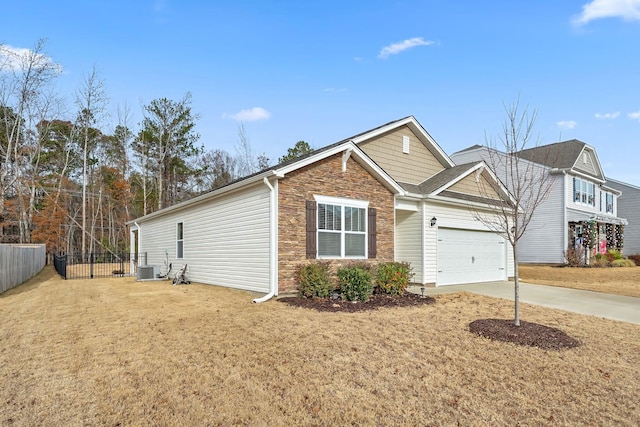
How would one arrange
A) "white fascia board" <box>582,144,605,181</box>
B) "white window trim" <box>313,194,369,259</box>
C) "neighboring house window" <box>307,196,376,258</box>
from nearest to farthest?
"neighboring house window" <box>307,196,376,258</box> → "white window trim" <box>313,194,369,259</box> → "white fascia board" <box>582,144,605,181</box>

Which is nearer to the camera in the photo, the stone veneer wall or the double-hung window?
the stone veneer wall

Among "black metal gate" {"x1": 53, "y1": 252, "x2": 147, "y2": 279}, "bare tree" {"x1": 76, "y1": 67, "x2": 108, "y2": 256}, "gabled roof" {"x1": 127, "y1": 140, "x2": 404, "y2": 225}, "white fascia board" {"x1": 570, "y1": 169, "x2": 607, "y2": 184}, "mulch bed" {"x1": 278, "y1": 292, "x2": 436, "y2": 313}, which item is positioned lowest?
"black metal gate" {"x1": 53, "y1": 252, "x2": 147, "y2": 279}

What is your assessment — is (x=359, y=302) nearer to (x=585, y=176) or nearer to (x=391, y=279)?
(x=391, y=279)

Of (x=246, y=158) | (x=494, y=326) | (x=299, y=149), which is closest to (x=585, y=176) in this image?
(x=299, y=149)

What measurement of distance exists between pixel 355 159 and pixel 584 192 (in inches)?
785

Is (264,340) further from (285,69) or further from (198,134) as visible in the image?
(198,134)

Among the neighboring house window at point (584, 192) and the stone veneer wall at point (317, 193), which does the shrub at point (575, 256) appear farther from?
the stone veneer wall at point (317, 193)

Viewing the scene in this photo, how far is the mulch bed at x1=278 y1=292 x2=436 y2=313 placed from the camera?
8.39m

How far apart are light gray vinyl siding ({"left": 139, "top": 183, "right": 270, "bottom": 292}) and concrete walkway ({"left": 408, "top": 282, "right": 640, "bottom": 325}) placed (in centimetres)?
492

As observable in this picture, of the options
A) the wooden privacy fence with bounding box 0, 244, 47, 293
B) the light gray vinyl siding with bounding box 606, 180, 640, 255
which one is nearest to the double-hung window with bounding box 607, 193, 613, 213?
the light gray vinyl siding with bounding box 606, 180, 640, 255

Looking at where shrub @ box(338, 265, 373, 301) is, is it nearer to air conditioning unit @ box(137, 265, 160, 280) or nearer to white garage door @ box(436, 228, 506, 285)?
white garage door @ box(436, 228, 506, 285)

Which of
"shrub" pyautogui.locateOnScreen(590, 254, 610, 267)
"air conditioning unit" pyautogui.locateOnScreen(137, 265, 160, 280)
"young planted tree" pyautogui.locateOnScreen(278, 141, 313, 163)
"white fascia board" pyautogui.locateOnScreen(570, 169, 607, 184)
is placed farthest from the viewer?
"young planted tree" pyautogui.locateOnScreen(278, 141, 313, 163)

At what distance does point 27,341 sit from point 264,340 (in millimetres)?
Result: 3629

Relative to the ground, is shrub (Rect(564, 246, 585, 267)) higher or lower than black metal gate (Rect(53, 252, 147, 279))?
Answer: higher
